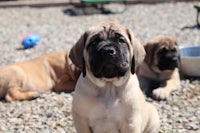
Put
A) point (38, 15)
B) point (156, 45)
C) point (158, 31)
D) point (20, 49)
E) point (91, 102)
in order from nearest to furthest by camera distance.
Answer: point (91, 102)
point (156, 45)
point (20, 49)
point (158, 31)
point (38, 15)

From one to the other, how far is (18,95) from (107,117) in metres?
2.57

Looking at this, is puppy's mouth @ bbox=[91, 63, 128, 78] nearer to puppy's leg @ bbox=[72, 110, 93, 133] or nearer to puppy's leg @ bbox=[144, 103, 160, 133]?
puppy's leg @ bbox=[72, 110, 93, 133]

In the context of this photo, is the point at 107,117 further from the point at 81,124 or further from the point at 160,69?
the point at 160,69

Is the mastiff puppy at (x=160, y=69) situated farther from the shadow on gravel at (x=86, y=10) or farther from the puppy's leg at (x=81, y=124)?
the shadow on gravel at (x=86, y=10)

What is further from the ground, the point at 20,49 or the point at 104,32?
the point at 104,32

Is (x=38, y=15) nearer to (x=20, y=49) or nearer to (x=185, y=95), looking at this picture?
(x=20, y=49)

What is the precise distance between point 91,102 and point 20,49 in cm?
539

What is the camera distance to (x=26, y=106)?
237 inches

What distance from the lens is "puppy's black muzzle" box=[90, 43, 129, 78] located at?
3906 mm

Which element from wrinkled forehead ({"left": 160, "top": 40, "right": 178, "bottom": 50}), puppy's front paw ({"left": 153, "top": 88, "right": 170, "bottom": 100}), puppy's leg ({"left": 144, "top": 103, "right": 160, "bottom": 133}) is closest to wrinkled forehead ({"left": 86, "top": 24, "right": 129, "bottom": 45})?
puppy's leg ({"left": 144, "top": 103, "right": 160, "bottom": 133})

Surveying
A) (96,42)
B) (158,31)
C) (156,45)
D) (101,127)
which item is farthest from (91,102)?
(158,31)

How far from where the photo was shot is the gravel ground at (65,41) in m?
5.33

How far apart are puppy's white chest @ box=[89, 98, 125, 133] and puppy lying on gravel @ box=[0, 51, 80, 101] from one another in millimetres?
2394

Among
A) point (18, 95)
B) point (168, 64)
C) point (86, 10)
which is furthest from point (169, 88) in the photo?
point (86, 10)
